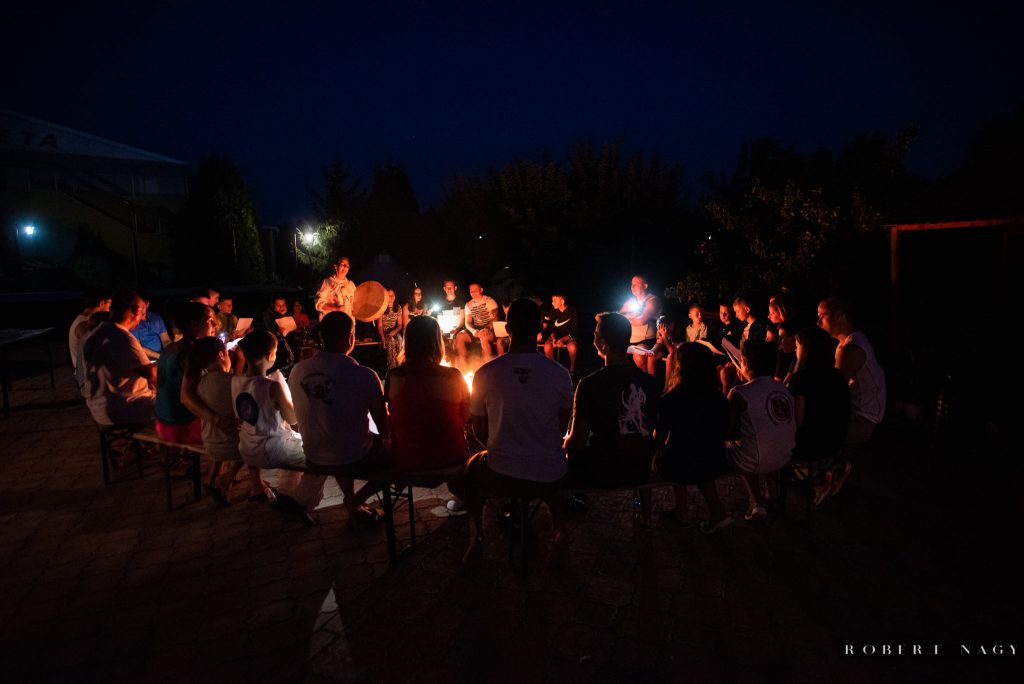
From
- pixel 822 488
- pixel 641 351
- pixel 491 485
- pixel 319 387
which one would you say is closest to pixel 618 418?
pixel 491 485

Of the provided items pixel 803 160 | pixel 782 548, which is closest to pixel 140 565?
pixel 782 548

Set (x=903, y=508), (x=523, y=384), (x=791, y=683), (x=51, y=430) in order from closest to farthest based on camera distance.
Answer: (x=791, y=683), (x=523, y=384), (x=903, y=508), (x=51, y=430)

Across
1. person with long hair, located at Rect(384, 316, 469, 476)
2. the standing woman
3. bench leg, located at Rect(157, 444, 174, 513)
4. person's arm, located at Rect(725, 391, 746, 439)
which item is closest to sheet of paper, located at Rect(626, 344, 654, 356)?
person's arm, located at Rect(725, 391, 746, 439)

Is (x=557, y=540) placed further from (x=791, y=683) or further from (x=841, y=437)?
(x=841, y=437)

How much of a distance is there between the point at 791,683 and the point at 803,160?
1149 cm

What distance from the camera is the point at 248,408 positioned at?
4.24 m

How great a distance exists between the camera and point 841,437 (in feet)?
14.3

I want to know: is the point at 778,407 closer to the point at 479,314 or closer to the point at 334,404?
the point at 334,404

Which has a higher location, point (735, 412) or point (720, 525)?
point (735, 412)

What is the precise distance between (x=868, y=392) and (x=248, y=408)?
16.3 ft

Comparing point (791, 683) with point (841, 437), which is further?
point (841, 437)

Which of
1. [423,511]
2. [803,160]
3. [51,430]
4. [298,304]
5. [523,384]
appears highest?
[803,160]

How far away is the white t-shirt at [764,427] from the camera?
3.97 metres

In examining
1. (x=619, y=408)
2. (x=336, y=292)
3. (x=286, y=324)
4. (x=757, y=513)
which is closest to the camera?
(x=619, y=408)
